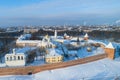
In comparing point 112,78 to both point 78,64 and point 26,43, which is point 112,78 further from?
point 26,43

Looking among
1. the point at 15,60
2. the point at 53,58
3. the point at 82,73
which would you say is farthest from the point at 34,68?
the point at 82,73

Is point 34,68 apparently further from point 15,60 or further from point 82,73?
point 82,73

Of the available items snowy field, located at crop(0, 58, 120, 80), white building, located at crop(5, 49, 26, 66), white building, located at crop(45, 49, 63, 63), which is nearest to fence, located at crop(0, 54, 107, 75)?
snowy field, located at crop(0, 58, 120, 80)

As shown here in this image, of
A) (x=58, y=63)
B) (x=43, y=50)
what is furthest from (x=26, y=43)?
(x=58, y=63)

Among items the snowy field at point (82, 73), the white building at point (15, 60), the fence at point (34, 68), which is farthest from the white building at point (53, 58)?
the white building at point (15, 60)

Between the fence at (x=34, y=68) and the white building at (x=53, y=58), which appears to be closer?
the fence at (x=34, y=68)

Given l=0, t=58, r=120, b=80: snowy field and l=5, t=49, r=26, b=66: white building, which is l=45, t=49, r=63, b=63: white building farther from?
l=5, t=49, r=26, b=66: white building

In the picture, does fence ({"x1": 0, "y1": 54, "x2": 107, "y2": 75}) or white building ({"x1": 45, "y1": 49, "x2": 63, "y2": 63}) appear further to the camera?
white building ({"x1": 45, "y1": 49, "x2": 63, "y2": 63})

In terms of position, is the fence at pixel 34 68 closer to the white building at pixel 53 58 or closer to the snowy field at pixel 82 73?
the snowy field at pixel 82 73
